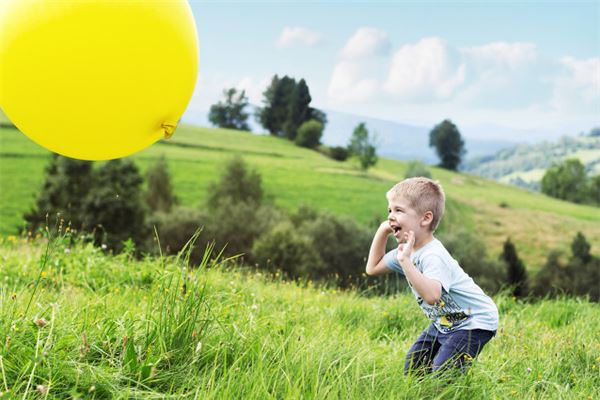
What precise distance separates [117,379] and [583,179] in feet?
218

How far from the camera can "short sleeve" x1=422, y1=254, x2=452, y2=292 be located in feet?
8.05

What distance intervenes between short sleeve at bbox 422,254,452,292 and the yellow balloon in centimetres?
133

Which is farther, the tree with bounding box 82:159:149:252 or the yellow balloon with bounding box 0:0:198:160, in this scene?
the tree with bounding box 82:159:149:252

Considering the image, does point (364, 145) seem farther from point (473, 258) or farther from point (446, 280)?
point (446, 280)

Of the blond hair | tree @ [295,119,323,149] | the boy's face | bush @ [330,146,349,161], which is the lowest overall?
the boy's face

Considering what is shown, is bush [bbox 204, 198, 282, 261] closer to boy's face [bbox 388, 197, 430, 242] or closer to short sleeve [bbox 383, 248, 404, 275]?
short sleeve [bbox 383, 248, 404, 275]

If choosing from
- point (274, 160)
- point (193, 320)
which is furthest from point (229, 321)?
point (274, 160)

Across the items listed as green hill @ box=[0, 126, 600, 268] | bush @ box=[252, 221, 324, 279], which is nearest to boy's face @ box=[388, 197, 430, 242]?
bush @ box=[252, 221, 324, 279]

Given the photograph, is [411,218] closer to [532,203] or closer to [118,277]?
[118,277]

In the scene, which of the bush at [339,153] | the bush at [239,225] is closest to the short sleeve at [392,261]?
the bush at [239,225]

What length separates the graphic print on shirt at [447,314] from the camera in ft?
8.57

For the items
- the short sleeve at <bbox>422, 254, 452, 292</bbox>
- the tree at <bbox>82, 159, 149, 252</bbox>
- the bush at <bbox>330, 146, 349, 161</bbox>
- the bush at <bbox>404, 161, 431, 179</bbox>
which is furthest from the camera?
the bush at <bbox>330, 146, 349, 161</bbox>

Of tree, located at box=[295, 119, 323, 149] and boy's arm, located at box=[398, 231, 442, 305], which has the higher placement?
tree, located at box=[295, 119, 323, 149]

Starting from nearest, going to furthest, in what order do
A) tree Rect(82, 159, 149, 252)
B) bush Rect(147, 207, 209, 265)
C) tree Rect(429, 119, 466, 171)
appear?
tree Rect(82, 159, 149, 252), bush Rect(147, 207, 209, 265), tree Rect(429, 119, 466, 171)
